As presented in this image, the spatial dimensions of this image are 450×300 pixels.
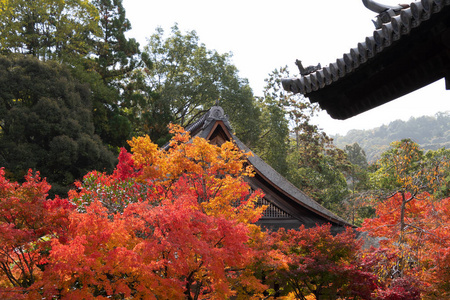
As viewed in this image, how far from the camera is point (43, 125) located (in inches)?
703

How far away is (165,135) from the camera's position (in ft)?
85.9

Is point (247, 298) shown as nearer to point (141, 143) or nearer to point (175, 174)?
point (175, 174)

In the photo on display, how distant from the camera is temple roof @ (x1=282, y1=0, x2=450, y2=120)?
279 cm

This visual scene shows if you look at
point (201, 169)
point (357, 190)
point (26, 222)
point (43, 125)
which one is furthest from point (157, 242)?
point (357, 190)

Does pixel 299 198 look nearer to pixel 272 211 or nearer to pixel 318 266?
pixel 272 211

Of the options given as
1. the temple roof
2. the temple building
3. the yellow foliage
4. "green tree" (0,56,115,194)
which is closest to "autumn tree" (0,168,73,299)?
the yellow foliage

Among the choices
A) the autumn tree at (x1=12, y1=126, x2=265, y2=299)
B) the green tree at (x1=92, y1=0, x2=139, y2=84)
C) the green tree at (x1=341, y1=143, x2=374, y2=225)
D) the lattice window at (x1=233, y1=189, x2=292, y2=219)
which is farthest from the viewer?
the green tree at (x1=92, y1=0, x2=139, y2=84)

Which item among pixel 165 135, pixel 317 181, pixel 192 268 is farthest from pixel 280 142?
pixel 192 268

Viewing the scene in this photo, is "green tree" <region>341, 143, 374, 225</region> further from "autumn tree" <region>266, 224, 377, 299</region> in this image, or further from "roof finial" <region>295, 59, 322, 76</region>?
"roof finial" <region>295, 59, 322, 76</region>

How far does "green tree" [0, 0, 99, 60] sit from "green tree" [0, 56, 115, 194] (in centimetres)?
336

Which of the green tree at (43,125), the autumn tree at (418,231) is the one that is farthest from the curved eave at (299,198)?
the green tree at (43,125)

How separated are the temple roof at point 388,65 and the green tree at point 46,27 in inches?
842

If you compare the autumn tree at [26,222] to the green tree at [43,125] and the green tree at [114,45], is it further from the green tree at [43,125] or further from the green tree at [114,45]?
the green tree at [114,45]

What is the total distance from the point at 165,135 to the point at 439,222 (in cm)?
2141
